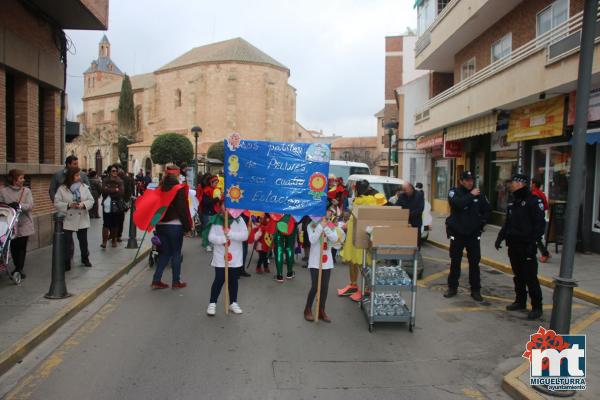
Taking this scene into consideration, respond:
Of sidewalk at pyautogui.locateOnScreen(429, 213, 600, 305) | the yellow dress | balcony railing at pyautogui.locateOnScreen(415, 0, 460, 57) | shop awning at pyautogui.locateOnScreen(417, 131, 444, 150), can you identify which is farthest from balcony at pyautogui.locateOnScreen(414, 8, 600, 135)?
the yellow dress

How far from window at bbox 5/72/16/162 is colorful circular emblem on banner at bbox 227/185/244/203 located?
7370mm

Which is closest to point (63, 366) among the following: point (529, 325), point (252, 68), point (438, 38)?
point (529, 325)

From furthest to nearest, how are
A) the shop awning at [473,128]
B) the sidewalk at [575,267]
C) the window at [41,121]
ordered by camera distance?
the shop awning at [473,128] → the window at [41,121] → the sidewalk at [575,267]

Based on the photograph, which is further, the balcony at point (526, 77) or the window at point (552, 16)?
the window at point (552, 16)

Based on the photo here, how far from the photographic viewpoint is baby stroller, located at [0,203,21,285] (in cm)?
703

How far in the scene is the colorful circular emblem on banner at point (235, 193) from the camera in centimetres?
640

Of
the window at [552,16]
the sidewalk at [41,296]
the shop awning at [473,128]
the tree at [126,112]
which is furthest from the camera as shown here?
the tree at [126,112]

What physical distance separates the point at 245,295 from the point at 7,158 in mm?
7119

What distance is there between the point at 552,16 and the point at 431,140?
9.84 m

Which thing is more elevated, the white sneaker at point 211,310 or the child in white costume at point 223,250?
the child in white costume at point 223,250

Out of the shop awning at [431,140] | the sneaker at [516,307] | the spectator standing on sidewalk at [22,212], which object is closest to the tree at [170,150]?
the shop awning at [431,140]

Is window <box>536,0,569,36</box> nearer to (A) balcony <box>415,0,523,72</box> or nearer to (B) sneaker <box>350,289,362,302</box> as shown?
(A) balcony <box>415,0,523,72</box>

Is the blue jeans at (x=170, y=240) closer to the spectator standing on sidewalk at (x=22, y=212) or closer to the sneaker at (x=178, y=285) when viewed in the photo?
the sneaker at (x=178, y=285)

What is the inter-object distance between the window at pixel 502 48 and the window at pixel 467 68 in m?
1.83
